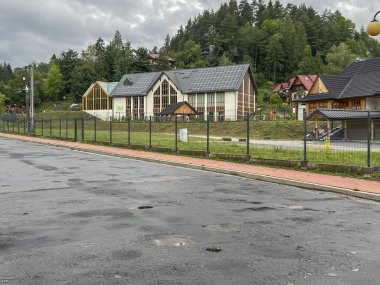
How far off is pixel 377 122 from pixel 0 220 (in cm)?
1816

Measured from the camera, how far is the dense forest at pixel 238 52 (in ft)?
382

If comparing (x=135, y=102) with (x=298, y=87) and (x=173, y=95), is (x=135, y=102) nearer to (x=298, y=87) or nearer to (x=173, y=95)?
(x=173, y=95)

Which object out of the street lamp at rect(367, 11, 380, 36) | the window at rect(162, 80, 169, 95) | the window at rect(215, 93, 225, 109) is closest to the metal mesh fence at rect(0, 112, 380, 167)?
the street lamp at rect(367, 11, 380, 36)

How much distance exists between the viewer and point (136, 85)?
84.5 meters

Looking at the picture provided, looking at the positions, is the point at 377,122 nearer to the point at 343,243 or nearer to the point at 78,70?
the point at 343,243

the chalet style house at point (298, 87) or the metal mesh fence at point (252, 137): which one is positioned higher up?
the chalet style house at point (298, 87)

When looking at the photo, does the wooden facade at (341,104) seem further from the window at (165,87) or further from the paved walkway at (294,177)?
the paved walkway at (294,177)

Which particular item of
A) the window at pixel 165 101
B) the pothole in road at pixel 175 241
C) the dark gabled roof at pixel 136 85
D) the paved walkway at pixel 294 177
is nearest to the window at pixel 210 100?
the window at pixel 165 101

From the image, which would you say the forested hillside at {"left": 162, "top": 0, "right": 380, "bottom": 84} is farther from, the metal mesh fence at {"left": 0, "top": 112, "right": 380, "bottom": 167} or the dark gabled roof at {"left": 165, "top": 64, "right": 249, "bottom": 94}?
the metal mesh fence at {"left": 0, "top": 112, "right": 380, "bottom": 167}

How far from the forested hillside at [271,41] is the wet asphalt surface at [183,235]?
360 ft

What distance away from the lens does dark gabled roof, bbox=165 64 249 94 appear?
73438mm

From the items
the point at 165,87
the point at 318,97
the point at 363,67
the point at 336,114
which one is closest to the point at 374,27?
the point at 336,114

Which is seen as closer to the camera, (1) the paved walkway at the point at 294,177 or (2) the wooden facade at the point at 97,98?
(1) the paved walkway at the point at 294,177

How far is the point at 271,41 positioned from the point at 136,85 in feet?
220
